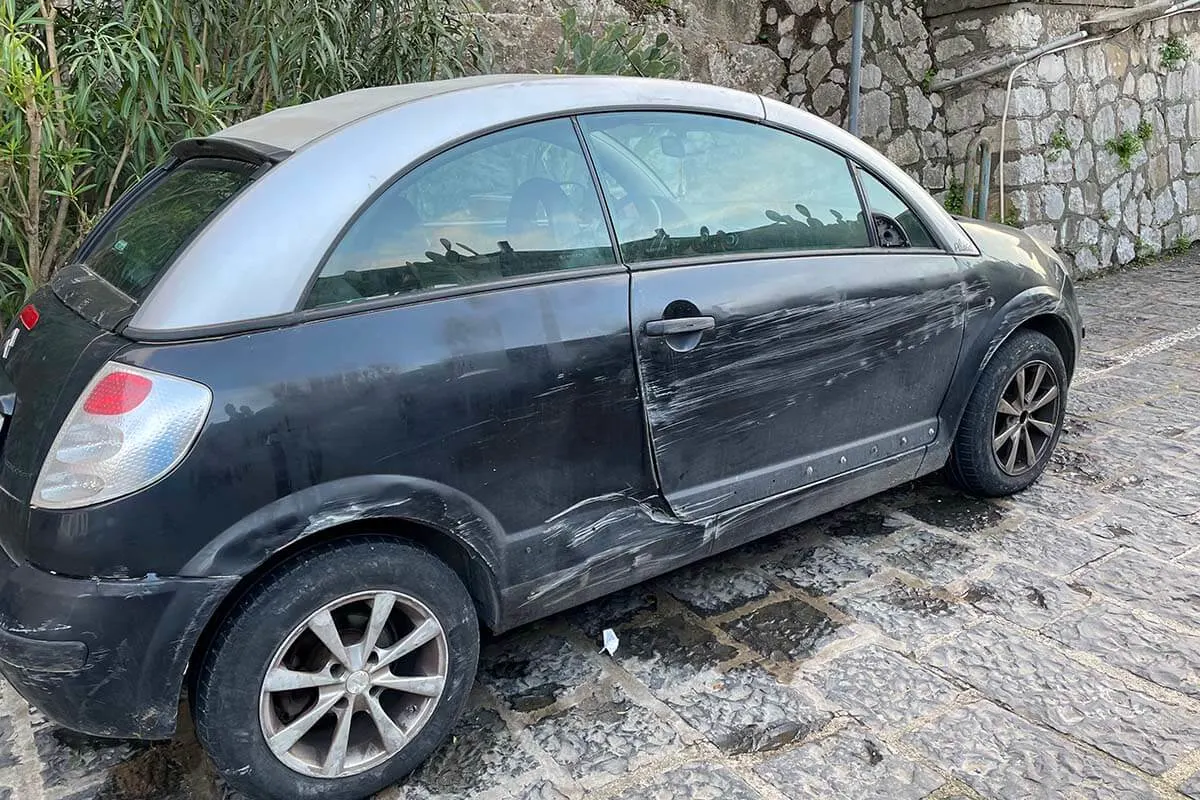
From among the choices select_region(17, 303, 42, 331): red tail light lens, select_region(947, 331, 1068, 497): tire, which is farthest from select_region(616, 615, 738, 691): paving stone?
select_region(17, 303, 42, 331): red tail light lens

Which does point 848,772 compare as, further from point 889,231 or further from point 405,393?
point 889,231

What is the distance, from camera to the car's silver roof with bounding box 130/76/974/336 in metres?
1.95

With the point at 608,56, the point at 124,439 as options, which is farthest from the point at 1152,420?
the point at 124,439

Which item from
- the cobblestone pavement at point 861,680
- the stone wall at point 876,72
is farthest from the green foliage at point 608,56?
the cobblestone pavement at point 861,680

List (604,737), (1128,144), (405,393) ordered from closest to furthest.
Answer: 1. (405,393)
2. (604,737)
3. (1128,144)

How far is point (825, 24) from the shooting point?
7.24m

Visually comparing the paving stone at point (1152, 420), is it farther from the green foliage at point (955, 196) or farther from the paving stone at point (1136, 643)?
the green foliage at point (955, 196)

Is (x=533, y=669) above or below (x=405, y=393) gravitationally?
below

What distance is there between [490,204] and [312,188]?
1.44 ft

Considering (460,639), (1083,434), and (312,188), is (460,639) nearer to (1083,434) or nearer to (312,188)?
(312,188)

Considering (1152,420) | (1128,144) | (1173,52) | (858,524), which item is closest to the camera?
(858,524)

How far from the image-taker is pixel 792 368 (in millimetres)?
2779

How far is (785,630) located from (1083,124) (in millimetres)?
6550

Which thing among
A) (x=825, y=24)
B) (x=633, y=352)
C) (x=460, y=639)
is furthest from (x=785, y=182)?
(x=825, y=24)
